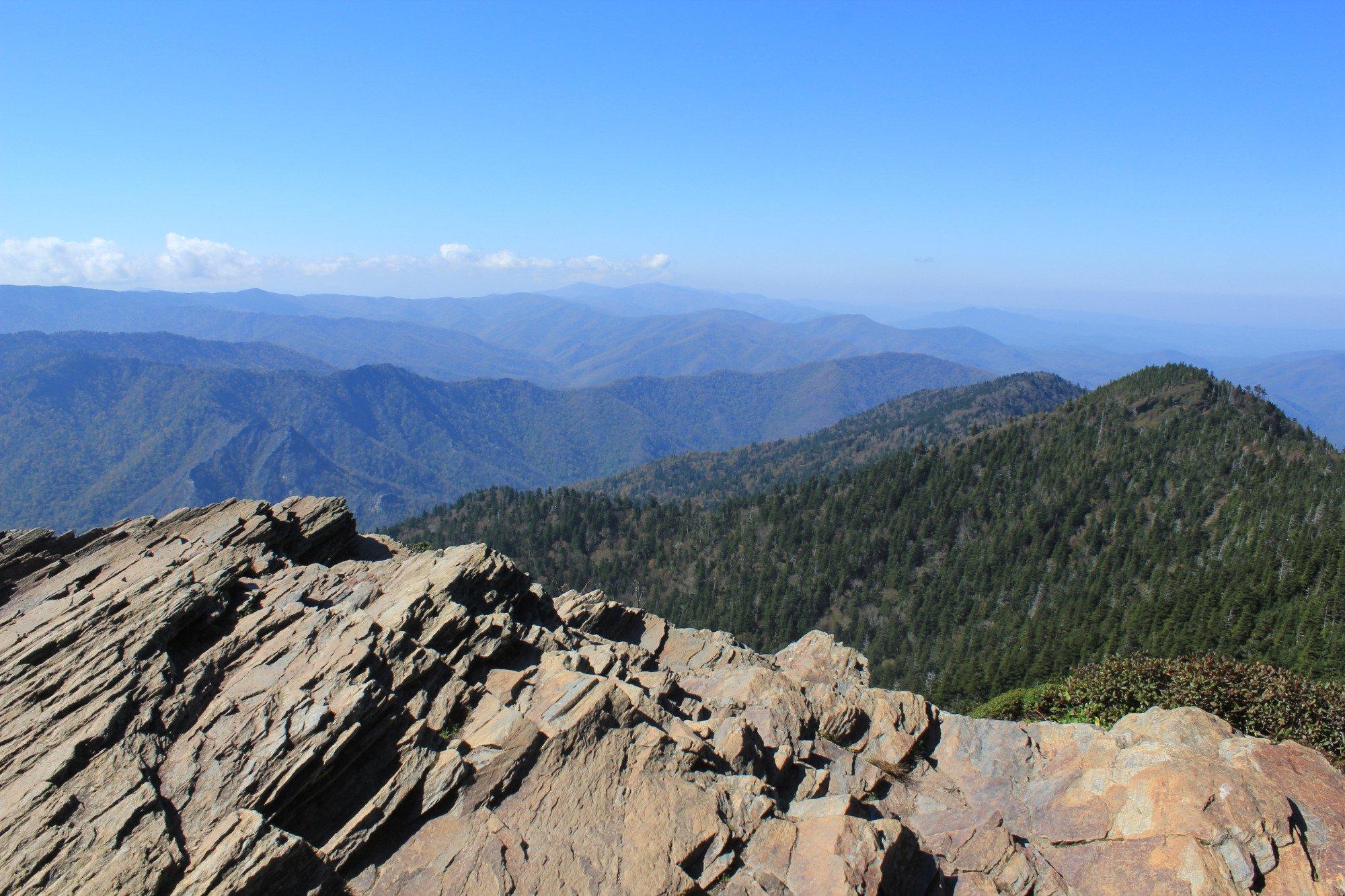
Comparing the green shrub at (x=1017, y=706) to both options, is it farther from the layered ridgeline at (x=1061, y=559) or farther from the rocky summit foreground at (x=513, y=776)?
the layered ridgeline at (x=1061, y=559)

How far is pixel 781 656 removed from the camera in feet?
161

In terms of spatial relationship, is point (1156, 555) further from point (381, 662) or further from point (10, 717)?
point (10, 717)

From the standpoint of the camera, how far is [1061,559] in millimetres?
144375

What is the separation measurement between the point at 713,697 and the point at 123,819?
946 inches

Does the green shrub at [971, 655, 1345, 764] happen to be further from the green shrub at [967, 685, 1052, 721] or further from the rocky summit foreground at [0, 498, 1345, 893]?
the rocky summit foreground at [0, 498, 1345, 893]

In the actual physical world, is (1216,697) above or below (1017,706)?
above

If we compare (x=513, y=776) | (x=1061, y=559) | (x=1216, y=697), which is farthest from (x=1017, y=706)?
(x=1061, y=559)

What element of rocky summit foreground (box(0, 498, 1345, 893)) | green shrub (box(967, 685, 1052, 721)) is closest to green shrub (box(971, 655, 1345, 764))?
green shrub (box(967, 685, 1052, 721))

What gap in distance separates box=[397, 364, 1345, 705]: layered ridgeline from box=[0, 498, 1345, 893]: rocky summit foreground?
7279cm

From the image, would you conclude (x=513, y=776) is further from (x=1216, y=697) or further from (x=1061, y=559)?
(x=1061, y=559)

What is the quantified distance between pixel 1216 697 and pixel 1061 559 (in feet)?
377

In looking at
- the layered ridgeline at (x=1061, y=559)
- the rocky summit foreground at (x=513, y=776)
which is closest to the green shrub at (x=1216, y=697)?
the rocky summit foreground at (x=513, y=776)

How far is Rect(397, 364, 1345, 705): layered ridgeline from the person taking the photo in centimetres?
9588

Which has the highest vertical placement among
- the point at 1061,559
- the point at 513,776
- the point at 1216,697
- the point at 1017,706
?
the point at 513,776
